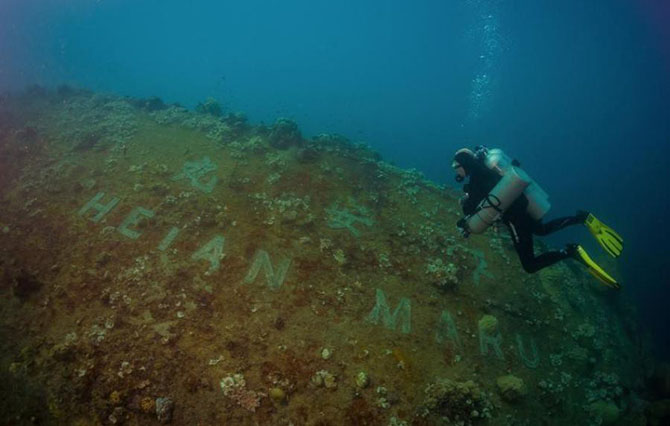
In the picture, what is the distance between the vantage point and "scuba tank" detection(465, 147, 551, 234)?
27.2ft

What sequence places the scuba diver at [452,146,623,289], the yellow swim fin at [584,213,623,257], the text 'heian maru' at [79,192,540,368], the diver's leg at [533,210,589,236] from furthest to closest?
the text 'heian maru' at [79,192,540,368] < the diver's leg at [533,210,589,236] < the yellow swim fin at [584,213,623,257] < the scuba diver at [452,146,623,289]

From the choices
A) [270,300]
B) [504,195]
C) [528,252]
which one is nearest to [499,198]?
[504,195]

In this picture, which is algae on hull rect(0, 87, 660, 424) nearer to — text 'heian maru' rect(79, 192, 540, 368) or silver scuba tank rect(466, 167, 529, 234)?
text 'heian maru' rect(79, 192, 540, 368)

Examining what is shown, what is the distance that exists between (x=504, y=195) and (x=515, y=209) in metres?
0.69

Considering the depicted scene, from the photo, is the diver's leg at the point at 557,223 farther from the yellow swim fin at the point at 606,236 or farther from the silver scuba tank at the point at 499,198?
the silver scuba tank at the point at 499,198

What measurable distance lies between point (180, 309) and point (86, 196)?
713 centimetres

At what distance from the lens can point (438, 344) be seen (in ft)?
30.1

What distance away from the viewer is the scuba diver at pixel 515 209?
8375mm

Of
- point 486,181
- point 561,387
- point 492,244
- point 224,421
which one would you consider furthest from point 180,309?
point 492,244

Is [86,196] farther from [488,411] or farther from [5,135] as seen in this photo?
[488,411]

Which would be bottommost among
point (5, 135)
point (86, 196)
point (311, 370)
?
point (5, 135)

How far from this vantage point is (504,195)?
836cm

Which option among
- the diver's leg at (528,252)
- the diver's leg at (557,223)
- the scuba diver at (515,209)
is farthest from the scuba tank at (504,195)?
the diver's leg at (528,252)

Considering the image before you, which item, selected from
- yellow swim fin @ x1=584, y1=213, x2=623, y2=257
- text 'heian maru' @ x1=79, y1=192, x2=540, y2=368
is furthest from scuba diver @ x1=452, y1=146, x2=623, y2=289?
text 'heian maru' @ x1=79, y1=192, x2=540, y2=368
